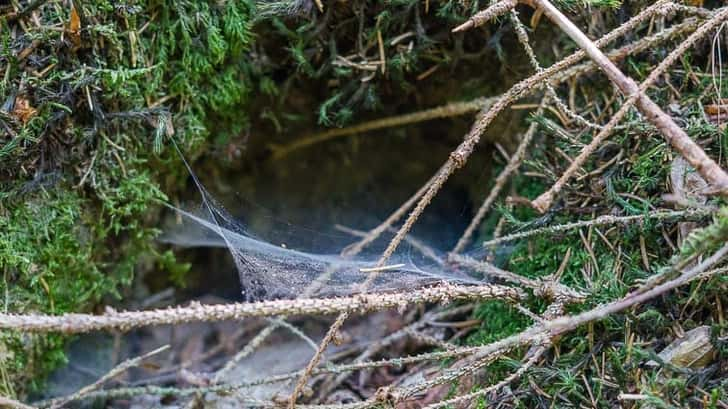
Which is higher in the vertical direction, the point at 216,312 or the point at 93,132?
the point at 93,132

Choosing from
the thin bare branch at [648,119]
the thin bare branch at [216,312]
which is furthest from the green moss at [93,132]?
the thin bare branch at [648,119]

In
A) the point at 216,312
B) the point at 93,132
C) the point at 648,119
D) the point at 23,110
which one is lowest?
the point at 216,312

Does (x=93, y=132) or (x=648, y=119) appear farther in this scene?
(x=93, y=132)

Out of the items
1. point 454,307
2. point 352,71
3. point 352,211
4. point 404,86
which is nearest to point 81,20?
point 352,71

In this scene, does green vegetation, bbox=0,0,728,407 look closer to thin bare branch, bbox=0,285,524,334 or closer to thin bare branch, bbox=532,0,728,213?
thin bare branch, bbox=532,0,728,213

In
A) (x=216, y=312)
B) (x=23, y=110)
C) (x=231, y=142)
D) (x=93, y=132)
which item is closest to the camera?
(x=216, y=312)

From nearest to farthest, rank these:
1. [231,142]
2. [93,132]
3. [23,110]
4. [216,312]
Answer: [216,312] → [23,110] → [93,132] → [231,142]


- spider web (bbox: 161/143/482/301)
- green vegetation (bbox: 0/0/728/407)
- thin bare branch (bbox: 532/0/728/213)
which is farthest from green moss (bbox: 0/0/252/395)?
thin bare branch (bbox: 532/0/728/213)

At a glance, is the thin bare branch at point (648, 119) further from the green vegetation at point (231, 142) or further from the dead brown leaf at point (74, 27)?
the dead brown leaf at point (74, 27)

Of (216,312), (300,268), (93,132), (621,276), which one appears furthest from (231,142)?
(621,276)

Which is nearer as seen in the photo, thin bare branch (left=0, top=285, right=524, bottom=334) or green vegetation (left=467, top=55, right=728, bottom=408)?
thin bare branch (left=0, top=285, right=524, bottom=334)

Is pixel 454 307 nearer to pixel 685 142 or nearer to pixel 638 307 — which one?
pixel 638 307

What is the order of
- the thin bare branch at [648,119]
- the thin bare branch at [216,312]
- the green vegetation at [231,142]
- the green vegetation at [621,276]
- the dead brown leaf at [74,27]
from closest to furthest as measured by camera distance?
1. the thin bare branch at [216,312]
2. the thin bare branch at [648,119]
3. the green vegetation at [621,276]
4. the green vegetation at [231,142]
5. the dead brown leaf at [74,27]

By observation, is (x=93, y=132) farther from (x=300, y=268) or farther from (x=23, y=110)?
(x=300, y=268)
